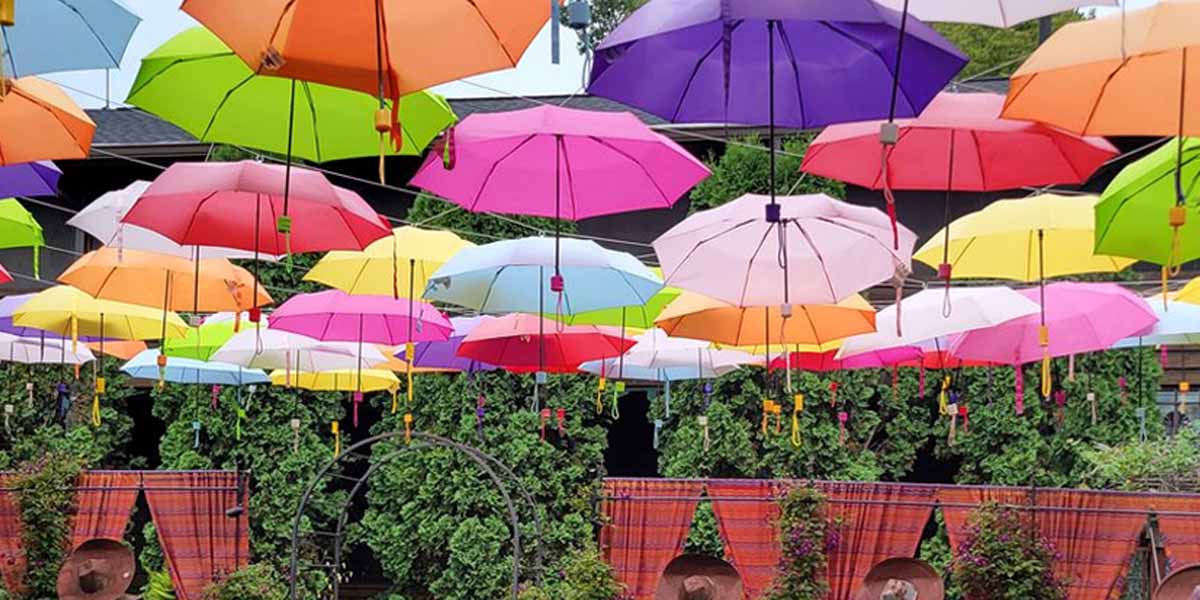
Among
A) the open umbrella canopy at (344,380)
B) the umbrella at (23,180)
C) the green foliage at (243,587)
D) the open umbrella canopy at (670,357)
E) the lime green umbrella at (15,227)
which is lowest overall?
the green foliage at (243,587)

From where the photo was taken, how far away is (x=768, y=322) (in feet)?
28.5

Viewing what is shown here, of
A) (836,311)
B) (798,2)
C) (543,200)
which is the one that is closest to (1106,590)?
(836,311)

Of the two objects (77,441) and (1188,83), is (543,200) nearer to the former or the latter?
(1188,83)

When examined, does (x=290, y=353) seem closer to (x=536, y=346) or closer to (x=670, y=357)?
(x=536, y=346)

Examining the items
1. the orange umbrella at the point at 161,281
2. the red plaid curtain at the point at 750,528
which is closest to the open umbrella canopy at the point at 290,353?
the orange umbrella at the point at 161,281

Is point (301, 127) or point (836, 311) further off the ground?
point (301, 127)

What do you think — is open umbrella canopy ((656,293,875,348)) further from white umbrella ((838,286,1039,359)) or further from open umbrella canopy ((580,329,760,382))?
open umbrella canopy ((580,329,760,382))

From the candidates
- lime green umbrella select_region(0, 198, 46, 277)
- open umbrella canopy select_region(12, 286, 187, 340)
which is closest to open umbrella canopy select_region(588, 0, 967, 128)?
lime green umbrella select_region(0, 198, 46, 277)

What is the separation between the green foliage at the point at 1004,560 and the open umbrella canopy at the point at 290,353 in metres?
4.16

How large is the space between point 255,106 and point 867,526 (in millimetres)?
A: 4783

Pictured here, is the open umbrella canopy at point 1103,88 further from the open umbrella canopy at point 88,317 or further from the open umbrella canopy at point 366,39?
the open umbrella canopy at point 88,317

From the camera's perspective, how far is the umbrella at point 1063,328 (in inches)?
320

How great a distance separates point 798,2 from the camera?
4402mm

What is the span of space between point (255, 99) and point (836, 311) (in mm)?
3824
